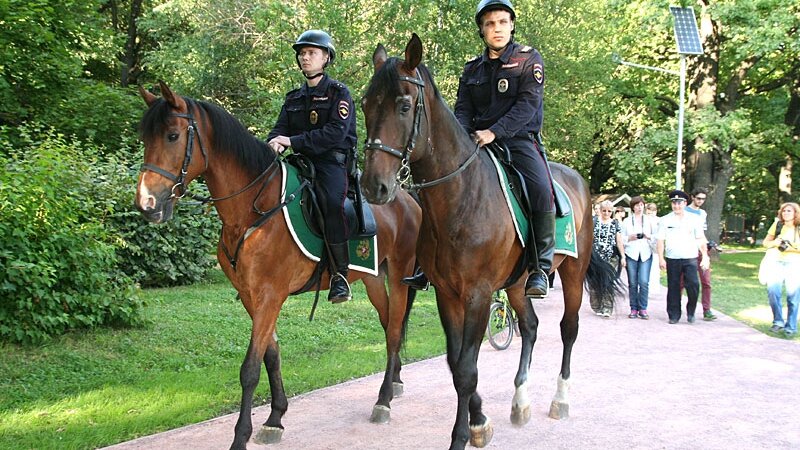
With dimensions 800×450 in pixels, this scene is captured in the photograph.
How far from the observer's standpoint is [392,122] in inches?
163

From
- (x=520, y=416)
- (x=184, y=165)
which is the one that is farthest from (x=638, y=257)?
(x=184, y=165)

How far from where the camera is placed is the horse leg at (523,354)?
5.94 m

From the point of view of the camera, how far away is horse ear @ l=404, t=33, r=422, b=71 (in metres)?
4.06

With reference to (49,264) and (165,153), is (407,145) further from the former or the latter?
(49,264)

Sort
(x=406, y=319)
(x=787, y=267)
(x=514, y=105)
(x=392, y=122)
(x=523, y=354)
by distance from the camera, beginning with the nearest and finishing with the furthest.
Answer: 1. (x=392, y=122)
2. (x=514, y=105)
3. (x=523, y=354)
4. (x=406, y=319)
5. (x=787, y=267)

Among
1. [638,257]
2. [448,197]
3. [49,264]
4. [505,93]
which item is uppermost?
[505,93]

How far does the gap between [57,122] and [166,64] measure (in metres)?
9.27

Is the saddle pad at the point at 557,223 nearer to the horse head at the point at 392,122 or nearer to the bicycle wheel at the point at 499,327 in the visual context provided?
the horse head at the point at 392,122

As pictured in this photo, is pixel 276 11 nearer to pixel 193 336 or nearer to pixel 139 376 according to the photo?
pixel 193 336

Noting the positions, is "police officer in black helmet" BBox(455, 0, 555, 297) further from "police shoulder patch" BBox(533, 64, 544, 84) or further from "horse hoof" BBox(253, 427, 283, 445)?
"horse hoof" BBox(253, 427, 283, 445)

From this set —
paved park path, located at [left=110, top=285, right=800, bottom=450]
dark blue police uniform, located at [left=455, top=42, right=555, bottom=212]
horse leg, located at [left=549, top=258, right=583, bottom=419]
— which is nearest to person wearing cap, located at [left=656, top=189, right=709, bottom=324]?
paved park path, located at [left=110, top=285, right=800, bottom=450]

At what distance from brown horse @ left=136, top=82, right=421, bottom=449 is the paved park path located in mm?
449

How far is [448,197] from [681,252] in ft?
30.0

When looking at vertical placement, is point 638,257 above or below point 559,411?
above
